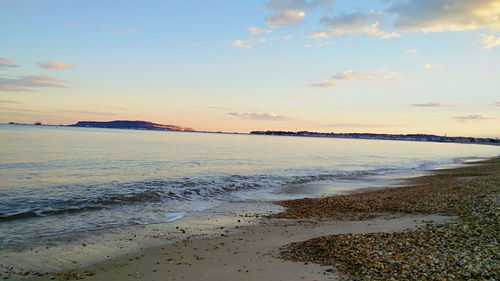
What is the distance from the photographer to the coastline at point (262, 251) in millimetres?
7949

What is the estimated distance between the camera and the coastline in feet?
26.1

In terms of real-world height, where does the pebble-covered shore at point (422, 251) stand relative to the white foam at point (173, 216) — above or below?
above

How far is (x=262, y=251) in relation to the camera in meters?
9.79

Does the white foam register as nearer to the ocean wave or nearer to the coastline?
the coastline

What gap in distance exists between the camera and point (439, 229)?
10836 millimetres

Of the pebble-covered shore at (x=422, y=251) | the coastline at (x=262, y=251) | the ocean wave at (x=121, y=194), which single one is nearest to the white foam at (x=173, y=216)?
the coastline at (x=262, y=251)

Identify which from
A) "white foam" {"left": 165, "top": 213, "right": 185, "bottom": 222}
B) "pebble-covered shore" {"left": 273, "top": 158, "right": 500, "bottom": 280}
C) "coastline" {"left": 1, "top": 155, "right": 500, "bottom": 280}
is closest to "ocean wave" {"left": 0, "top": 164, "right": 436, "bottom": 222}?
"white foam" {"left": 165, "top": 213, "right": 185, "bottom": 222}

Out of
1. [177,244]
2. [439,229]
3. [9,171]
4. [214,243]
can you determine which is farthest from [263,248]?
[9,171]

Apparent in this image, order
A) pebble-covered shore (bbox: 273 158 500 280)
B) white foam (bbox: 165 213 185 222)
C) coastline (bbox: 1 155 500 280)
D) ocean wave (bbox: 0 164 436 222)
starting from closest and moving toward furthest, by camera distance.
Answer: pebble-covered shore (bbox: 273 158 500 280), coastline (bbox: 1 155 500 280), white foam (bbox: 165 213 185 222), ocean wave (bbox: 0 164 436 222)

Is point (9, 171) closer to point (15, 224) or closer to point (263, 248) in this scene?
point (15, 224)

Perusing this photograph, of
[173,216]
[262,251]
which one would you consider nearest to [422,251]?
[262,251]

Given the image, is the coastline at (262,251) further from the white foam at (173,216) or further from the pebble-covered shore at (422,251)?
the white foam at (173,216)

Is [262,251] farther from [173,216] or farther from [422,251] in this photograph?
[173,216]

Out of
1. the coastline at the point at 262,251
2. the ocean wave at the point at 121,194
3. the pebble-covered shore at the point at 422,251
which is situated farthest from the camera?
the ocean wave at the point at 121,194
